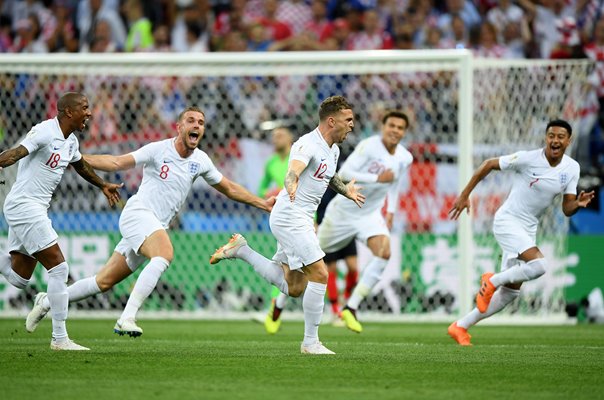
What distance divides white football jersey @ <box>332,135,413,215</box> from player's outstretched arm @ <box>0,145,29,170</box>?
5.24m

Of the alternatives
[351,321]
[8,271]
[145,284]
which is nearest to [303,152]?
[145,284]

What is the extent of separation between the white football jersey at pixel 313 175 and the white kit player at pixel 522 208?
7.24 feet

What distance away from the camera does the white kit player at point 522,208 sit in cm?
1159

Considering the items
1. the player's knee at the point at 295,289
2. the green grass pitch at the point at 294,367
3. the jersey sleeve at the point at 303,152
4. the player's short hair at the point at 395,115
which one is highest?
the player's short hair at the point at 395,115

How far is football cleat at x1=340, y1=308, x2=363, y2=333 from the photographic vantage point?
13.3m

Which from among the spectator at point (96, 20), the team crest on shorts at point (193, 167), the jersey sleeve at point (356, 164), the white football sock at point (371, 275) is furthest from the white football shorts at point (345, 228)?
the spectator at point (96, 20)

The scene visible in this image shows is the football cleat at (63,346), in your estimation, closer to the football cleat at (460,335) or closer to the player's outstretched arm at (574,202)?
the football cleat at (460,335)

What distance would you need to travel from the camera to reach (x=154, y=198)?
10.8m

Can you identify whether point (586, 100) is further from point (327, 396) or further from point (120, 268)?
point (327, 396)

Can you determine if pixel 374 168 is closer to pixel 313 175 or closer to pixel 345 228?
pixel 345 228

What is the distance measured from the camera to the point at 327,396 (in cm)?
709

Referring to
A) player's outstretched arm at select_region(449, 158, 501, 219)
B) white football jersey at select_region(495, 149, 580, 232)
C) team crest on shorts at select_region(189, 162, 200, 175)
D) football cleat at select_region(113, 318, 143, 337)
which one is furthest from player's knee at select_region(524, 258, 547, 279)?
football cleat at select_region(113, 318, 143, 337)

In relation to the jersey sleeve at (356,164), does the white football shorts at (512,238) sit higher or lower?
lower

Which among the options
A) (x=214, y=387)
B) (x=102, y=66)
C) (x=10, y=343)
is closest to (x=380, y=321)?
(x=102, y=66)
